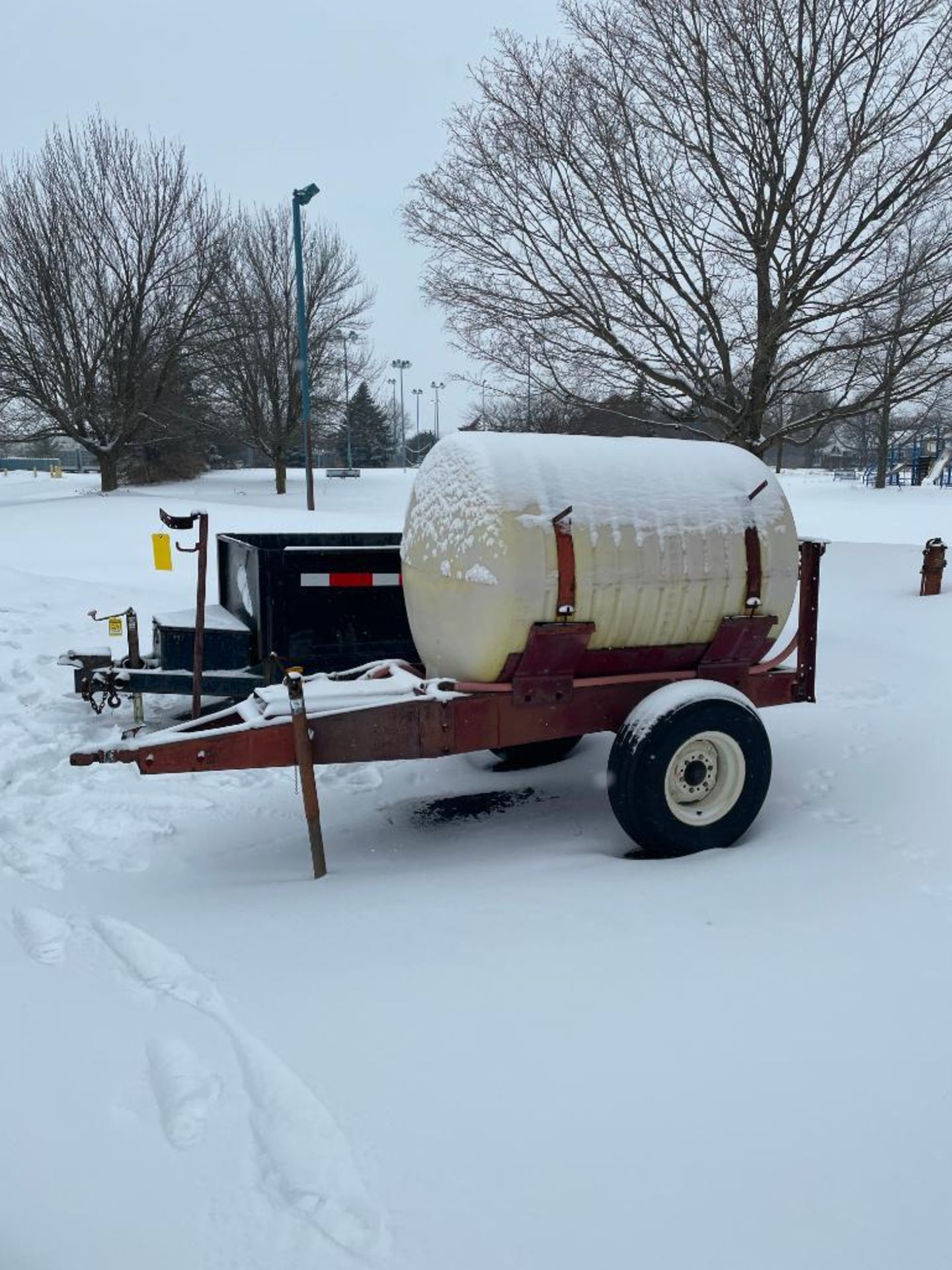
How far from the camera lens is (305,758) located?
387 cm

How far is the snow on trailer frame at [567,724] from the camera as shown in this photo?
3889 mm

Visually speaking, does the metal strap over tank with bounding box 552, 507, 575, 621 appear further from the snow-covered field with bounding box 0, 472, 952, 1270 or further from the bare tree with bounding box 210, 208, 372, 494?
the bare tree with bounding box 210, 208, 372, 494

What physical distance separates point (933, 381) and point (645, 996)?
8614 mm

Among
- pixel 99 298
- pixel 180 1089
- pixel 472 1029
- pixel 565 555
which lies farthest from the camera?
pixel 99 298

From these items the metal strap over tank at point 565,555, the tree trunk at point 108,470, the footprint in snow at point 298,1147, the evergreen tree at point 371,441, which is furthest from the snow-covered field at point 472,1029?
the evergreen tree at point 371,441

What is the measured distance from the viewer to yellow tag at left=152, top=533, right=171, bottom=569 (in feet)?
35.4

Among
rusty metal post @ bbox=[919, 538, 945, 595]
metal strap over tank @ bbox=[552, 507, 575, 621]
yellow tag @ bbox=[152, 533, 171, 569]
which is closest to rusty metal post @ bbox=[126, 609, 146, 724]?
metal strap over tank @ bbox=[552, 507, 575, 621]

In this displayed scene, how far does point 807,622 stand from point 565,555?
1.49 m

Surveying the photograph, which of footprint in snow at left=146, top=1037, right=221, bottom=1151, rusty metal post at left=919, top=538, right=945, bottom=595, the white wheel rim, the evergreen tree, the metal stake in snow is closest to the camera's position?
footprint in snow at left=146, top=1037, right=221, bottom=1151

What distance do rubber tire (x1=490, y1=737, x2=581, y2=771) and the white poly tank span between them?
129 cm

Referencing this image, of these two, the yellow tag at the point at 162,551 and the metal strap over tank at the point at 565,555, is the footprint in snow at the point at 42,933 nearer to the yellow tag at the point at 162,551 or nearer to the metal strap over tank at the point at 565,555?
the metal strap over tank at the point at 565,555

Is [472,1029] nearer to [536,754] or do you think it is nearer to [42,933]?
[42,933]

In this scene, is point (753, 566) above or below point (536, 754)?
above

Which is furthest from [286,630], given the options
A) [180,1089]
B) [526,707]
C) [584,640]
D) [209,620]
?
[180,1089]
